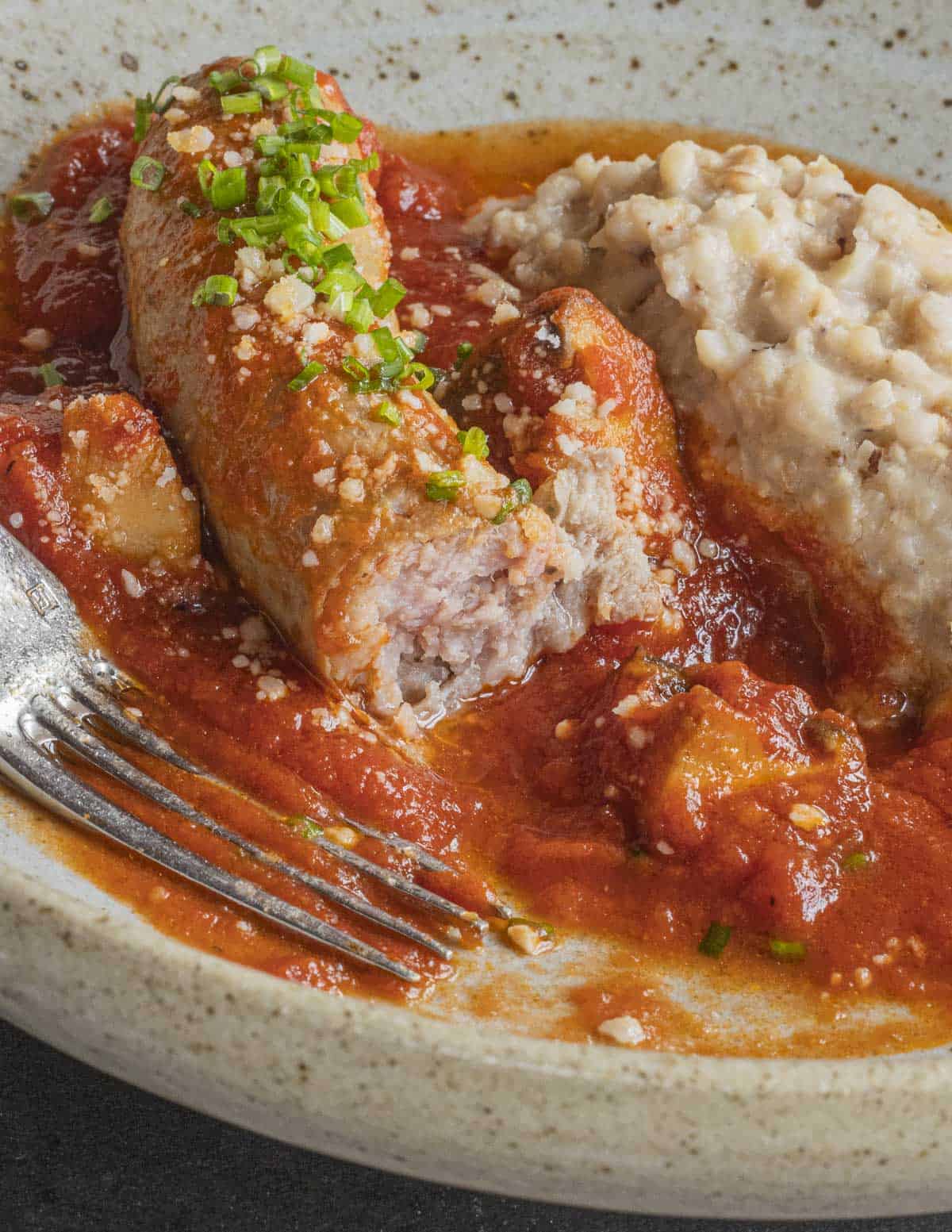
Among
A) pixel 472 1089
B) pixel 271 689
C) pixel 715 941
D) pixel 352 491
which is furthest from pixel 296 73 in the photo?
pixel 472 1089

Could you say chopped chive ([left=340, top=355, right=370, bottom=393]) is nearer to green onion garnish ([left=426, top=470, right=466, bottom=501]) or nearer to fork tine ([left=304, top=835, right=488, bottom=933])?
green onion garnish ([left=426, top=470, right=466, bottom=501])

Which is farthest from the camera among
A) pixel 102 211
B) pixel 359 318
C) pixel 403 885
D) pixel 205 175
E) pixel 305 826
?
pixel 102 211

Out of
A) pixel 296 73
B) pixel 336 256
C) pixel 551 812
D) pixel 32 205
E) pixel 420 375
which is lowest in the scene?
pixel 551 812

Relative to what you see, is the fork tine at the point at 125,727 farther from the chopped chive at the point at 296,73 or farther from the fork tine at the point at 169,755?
the chopped chive at the point at 296,73

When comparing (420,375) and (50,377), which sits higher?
(420,375)

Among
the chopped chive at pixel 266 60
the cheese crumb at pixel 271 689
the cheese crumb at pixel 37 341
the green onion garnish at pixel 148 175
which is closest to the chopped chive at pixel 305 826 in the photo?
the cheese crumb at pixel 271 689

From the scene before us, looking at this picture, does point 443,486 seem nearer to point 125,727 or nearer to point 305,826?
point 305,826

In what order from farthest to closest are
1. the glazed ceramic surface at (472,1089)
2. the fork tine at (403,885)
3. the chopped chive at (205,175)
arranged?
1. the chopped chive at (205,175)
2. the fork tine at (403,885)
3. the glazed ceramic surface at (472,1089)

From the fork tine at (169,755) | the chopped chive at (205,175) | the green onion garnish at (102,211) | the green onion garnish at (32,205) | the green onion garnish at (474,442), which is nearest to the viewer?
the fork tine at (169,755)
